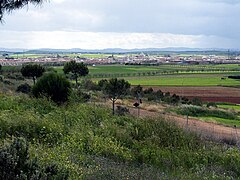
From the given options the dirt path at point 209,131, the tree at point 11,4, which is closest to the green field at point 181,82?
the dirt path at point 209,131

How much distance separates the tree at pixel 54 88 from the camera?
24.3 m

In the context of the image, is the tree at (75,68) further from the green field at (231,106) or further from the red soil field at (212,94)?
the green field at (231,106)

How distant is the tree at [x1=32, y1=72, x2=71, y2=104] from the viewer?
79.8 feet

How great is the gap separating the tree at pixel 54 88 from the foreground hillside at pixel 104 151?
8317 millimetres

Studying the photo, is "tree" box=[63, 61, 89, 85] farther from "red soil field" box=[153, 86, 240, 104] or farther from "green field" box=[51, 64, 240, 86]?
"green field" box=[51, 64, 240, 86]

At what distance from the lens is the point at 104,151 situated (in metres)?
10.4

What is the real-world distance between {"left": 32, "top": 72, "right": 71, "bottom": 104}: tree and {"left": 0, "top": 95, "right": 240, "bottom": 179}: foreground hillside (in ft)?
27.3

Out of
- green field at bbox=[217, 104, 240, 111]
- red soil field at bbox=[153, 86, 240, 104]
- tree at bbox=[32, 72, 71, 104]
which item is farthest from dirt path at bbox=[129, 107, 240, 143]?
red soil field at bbox=[153, 86, 240, 104]

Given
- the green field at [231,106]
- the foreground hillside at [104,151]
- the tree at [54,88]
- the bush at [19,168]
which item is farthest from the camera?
the green field at [231,106]

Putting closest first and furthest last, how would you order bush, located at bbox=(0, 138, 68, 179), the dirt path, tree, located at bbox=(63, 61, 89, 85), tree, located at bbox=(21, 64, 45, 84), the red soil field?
bush, located at bbox=(0, 138, 68, 179), the dirt path, tree, located at bbox=(21, 64, 45, 84), tree, located at bbox=(63, 61, 89, 85), the red soil field

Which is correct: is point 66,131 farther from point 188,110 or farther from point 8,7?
point 188,110

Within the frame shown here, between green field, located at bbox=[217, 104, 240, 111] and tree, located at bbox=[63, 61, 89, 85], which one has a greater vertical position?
tree, located at bbox=[63, 61, 89, 85]

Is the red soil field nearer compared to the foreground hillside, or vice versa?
the foreground hillside

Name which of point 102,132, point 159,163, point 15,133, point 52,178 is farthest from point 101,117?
point 52,178
